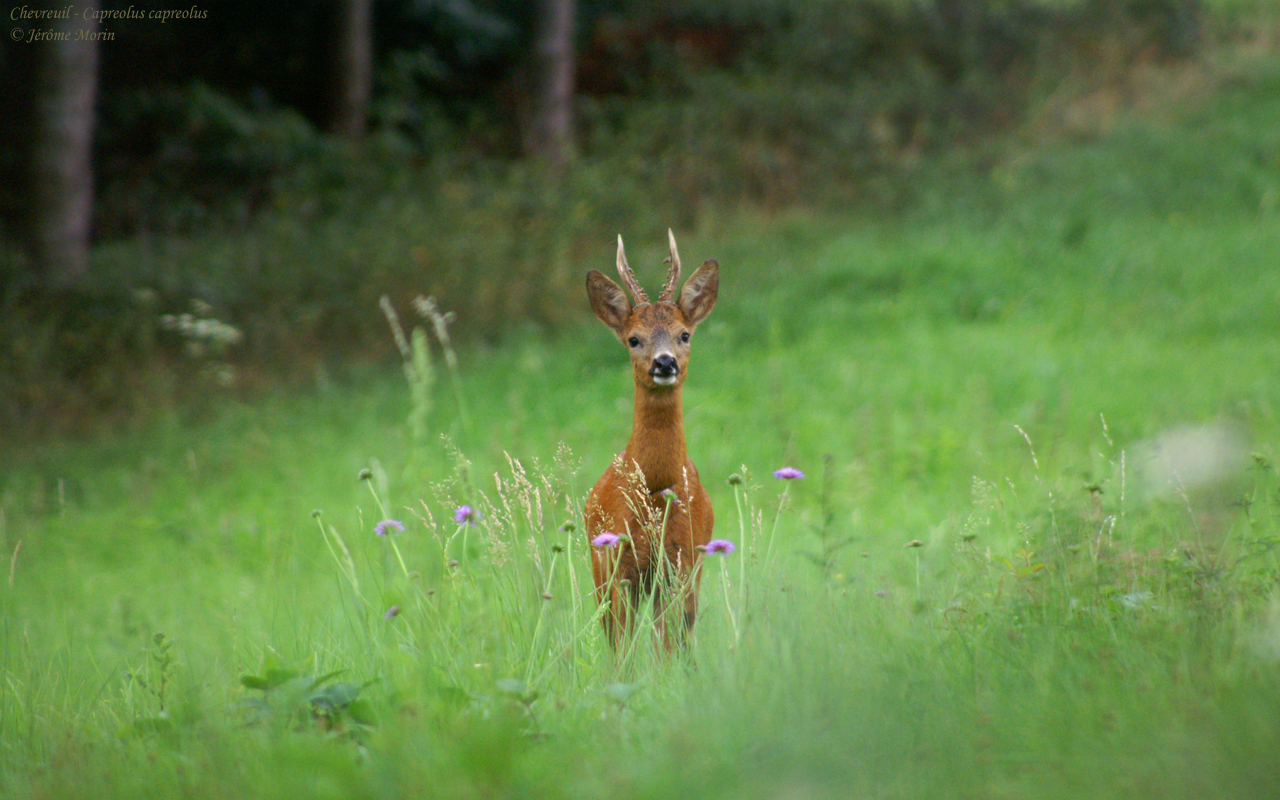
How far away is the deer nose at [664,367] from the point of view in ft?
10.6

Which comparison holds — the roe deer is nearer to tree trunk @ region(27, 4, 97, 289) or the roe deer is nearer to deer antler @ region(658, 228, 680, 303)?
deer antler @ region(658, 228, 680, 303)

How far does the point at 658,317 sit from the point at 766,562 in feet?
2.79

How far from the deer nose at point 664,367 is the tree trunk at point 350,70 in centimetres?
1136

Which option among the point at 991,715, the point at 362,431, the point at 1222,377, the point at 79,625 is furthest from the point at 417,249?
the point at 991,715

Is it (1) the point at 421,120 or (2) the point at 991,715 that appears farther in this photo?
(1) the point at 421,120

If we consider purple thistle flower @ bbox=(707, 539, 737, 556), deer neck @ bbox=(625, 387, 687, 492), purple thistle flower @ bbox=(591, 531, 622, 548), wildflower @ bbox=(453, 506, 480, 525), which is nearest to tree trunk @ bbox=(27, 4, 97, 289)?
wildflower @ bbox=(453, 506, 480, 525)

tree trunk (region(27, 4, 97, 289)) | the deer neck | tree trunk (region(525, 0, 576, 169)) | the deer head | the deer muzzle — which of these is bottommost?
the deer neck

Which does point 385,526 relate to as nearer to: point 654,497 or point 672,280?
point 654,497

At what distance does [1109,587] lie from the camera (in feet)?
10.1

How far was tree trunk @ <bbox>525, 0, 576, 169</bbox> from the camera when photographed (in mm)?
12844

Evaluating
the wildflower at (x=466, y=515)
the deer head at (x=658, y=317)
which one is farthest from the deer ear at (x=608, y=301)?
the wildflower at (x=466, y=515)

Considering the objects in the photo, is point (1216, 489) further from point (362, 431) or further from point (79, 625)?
point (362, 431)

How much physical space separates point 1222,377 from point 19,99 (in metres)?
10.2

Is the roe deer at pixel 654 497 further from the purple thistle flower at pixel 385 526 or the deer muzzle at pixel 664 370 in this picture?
the purple thistle flower at pixel 385 526
